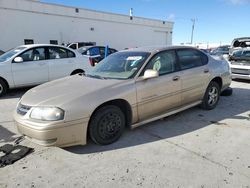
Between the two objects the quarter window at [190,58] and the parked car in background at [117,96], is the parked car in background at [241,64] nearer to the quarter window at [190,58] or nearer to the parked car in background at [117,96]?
the parked car in background at [117,96]

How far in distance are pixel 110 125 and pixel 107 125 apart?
0.05 meters

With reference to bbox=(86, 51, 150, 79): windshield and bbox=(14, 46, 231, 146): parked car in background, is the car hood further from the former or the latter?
bbox=(86, 51, 150, 79): windshield

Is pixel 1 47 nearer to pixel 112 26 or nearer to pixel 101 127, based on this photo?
pixel 112 26

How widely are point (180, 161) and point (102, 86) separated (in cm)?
158

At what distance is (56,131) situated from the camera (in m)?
3.28

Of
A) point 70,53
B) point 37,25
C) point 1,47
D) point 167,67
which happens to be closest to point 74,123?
point 167,67

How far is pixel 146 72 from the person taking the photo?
4.04 metres

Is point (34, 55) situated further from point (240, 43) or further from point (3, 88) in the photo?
point (240, 43)

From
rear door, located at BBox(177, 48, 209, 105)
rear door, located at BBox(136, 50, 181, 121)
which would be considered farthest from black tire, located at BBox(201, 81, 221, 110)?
rear door, located at BBox(136, 50, 181, 121)

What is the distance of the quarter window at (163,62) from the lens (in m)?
4.36

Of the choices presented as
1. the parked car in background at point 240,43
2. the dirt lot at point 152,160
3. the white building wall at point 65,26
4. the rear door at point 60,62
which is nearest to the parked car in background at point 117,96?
the dirt lot at point 152,160

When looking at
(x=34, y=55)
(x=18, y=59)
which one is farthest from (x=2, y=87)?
(x=34, y=55)

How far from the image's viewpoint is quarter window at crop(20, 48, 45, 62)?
7589 millimetres

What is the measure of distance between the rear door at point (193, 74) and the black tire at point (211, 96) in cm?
20
